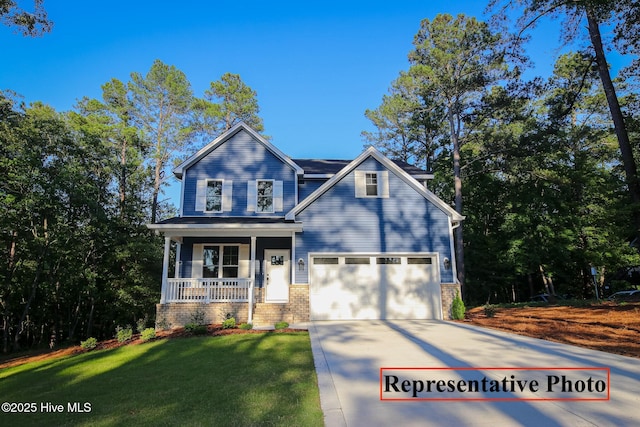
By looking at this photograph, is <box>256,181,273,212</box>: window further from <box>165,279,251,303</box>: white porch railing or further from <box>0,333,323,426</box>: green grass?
<box>0,333,323,426</box>: green grass

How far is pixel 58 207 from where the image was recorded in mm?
15227

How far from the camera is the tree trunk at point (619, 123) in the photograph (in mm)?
11429

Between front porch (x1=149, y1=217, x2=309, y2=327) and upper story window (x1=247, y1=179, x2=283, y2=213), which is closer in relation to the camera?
front porch (x1=149, y1=217, x2=309, y2=327)

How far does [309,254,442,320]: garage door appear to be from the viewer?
1214cm

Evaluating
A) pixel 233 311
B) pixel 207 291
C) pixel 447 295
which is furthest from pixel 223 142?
pixel 447 295

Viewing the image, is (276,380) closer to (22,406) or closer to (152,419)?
(152,419)

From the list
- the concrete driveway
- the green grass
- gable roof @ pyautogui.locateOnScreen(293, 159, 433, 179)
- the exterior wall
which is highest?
gable roof @ pyautogui.locateOnScreen(293, 159, 433, 179)

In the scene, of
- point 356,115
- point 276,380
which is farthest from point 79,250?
point 356,115

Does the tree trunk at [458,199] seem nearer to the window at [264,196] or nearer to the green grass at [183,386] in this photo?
the window at [264,196]

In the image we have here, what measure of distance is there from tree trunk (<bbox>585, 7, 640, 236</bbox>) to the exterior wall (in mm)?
5878

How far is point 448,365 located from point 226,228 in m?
8.43

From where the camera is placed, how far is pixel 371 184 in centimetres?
1327

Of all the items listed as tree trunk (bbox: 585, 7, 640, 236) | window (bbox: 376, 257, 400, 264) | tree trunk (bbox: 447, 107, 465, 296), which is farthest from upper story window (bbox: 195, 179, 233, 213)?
tree trunk (bbox: 585, 7, 640, 236)

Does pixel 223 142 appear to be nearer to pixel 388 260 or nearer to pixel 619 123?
pixel 388 260
